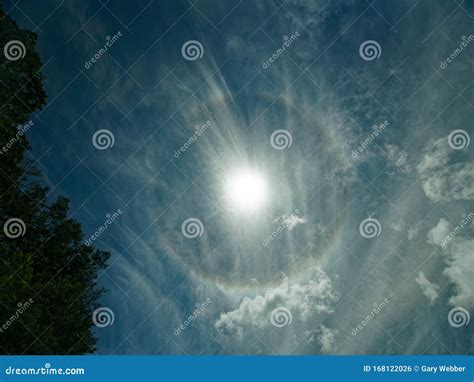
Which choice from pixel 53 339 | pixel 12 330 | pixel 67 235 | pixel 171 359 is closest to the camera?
pixel 171 359

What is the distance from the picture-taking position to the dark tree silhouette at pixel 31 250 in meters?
14.8

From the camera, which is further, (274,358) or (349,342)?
(349,342)

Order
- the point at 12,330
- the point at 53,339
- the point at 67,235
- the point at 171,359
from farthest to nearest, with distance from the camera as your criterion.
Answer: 1. the point at 67,235
2. the point at 53,339
3. the point at 12,330
4. the point at 171,359

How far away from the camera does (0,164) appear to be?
15836 mm

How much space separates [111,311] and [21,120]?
289 inches

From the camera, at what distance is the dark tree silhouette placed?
1478cm

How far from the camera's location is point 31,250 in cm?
1658

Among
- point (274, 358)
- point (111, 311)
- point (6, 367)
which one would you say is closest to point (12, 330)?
point (6, 367)

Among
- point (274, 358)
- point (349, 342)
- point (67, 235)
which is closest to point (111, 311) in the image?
point (67, 235)

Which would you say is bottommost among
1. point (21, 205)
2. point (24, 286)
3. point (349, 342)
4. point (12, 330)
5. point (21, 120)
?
point (12, 330)

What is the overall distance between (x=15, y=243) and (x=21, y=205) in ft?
4.17

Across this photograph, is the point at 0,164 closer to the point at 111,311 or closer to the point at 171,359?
the point at 111,311

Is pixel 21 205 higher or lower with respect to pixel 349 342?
lower

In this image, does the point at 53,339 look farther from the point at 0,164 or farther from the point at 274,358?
the point at 274,358
